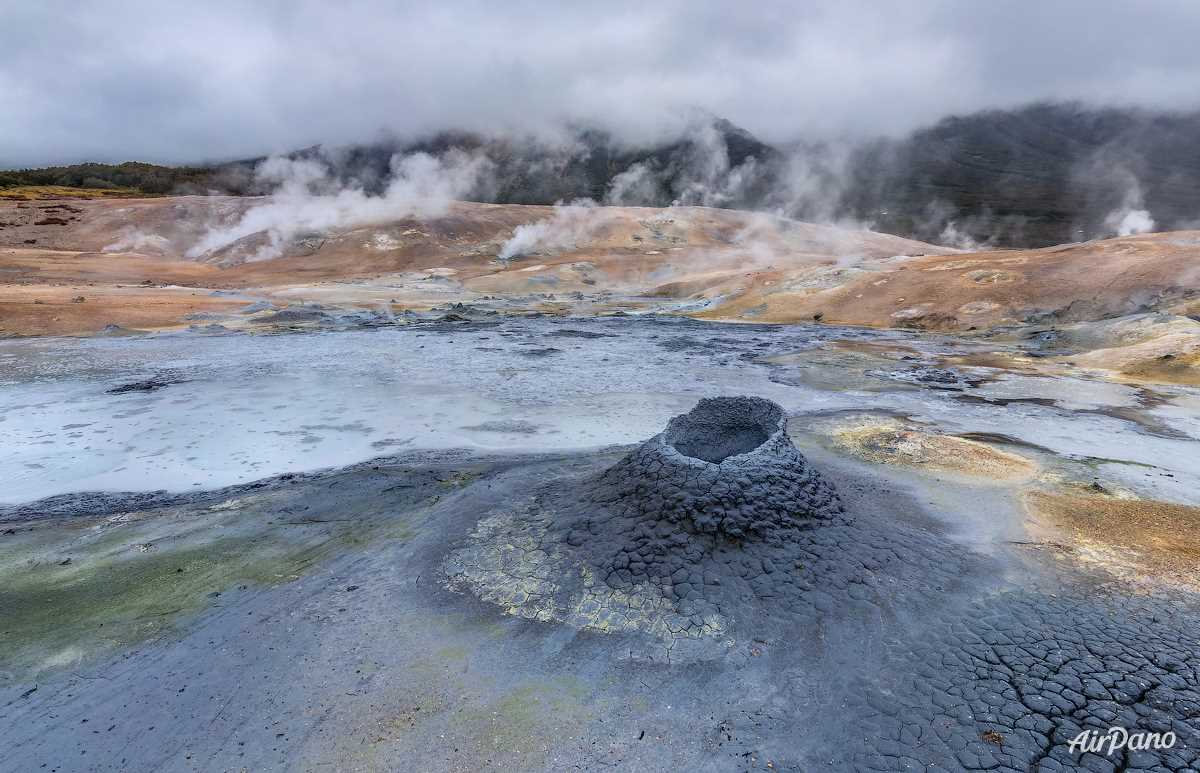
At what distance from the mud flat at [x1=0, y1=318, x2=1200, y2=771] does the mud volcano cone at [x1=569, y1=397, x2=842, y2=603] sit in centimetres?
3

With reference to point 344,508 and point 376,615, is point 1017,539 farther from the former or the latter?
point 344,508

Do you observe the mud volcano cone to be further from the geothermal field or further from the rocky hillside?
the rocky hillside

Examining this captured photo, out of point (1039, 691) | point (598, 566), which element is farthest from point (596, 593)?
point (1039, 691)

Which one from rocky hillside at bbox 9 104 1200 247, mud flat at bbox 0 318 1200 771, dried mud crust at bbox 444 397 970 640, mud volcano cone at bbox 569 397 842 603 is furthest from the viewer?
rocky hillside at bbox 9 104 1200 247

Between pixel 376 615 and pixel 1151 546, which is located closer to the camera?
pixel 376 615

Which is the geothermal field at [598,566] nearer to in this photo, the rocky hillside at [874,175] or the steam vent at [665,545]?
the steam vent at [665,545]

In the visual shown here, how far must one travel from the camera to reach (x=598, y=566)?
17.9ft

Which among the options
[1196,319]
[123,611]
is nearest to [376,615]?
[123,611]

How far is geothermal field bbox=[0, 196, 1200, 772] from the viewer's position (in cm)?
378

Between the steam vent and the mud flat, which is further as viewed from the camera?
the steam vent

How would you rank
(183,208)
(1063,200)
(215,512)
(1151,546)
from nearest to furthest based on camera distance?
1. (1151,546)
2. (215,512)
3. (183,208)
4. (1063,200)

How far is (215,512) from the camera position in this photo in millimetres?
6801

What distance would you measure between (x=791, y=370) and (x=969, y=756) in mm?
12473

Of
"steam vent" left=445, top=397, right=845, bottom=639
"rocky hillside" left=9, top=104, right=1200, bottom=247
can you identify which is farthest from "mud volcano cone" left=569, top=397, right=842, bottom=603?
"rocky hillside" left=9, top=104, right=1200, bottom=247
